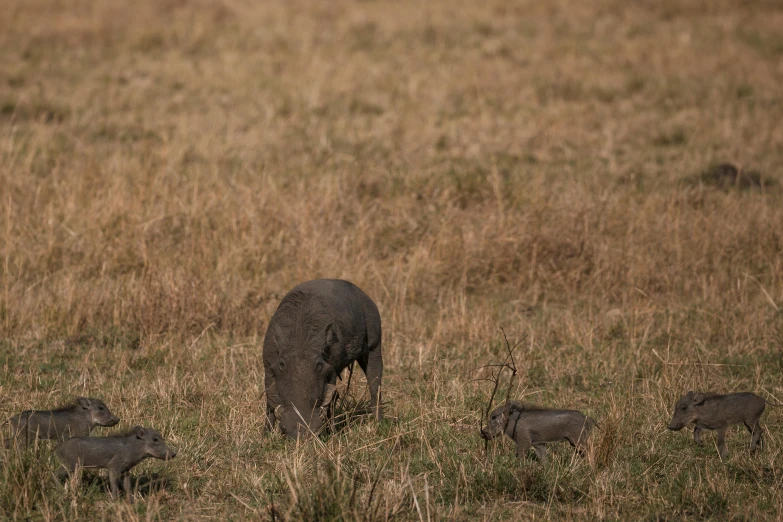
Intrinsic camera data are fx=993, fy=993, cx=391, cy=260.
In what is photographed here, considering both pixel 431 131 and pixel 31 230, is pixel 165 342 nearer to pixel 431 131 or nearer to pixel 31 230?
A: pixel 31 230

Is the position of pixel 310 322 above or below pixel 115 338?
above

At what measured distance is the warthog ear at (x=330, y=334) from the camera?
590 centimetres

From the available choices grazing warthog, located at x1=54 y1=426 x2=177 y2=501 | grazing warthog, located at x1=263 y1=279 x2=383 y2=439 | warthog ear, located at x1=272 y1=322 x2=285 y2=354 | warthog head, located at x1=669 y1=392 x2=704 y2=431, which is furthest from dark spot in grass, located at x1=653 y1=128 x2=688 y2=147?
grazing warthog, located at x1=54 y1=426 x2=177 y2=501

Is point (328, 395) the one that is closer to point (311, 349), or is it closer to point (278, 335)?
point (311, 349)

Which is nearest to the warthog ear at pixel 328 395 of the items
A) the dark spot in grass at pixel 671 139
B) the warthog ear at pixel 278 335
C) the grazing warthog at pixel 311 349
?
the grazing warthog at pixel 311 349

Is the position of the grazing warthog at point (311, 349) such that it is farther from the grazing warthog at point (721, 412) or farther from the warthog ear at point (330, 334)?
the grazing warthog at point (721, 412)

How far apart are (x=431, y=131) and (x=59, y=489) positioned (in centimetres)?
1075

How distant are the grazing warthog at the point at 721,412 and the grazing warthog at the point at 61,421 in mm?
3206

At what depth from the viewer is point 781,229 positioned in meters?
10.4

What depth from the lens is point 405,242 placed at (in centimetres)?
1057

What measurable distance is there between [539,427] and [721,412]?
3.54 feet

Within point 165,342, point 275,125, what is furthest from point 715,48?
point 165,342

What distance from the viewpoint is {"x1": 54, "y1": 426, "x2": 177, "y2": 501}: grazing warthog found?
4672 millimetres

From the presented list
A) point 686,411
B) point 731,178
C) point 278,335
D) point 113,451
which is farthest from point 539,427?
point 731,178
